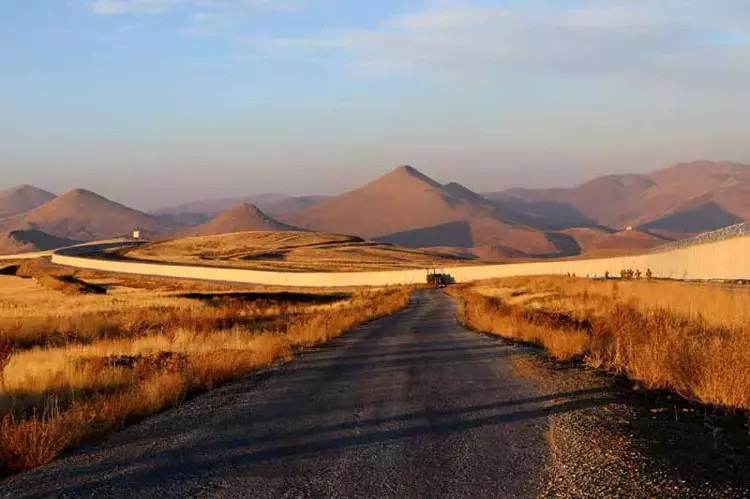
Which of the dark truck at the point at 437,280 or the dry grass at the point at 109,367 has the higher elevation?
the dry grass at the point at 109,367

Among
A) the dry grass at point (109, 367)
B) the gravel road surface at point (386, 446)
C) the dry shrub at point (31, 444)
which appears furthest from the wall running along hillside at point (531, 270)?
the dry shrub at point (31, 444)

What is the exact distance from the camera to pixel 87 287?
63031 millimetres

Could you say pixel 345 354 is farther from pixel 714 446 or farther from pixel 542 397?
pixel 714 446

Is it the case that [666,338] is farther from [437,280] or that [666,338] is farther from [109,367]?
[437,280]

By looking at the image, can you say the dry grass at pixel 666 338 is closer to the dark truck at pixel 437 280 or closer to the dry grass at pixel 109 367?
the dry grass at pixel 109 367

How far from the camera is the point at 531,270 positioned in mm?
84562

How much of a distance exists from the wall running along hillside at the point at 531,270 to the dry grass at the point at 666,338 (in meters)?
12.5

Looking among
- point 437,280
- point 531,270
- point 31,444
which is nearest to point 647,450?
point 31,444

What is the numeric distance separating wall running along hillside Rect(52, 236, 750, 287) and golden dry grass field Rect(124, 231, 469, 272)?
2628cm

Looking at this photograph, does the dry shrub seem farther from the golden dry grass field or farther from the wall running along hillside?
the golden dry grass field

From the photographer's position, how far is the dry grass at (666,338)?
1027 centimetres

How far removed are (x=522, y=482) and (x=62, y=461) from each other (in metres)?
4.94

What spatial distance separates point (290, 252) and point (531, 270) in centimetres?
7972

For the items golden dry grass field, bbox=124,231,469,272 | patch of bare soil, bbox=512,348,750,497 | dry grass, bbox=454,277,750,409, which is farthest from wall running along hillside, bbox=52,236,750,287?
patch of bare soil, bbox=512,348,750,497
